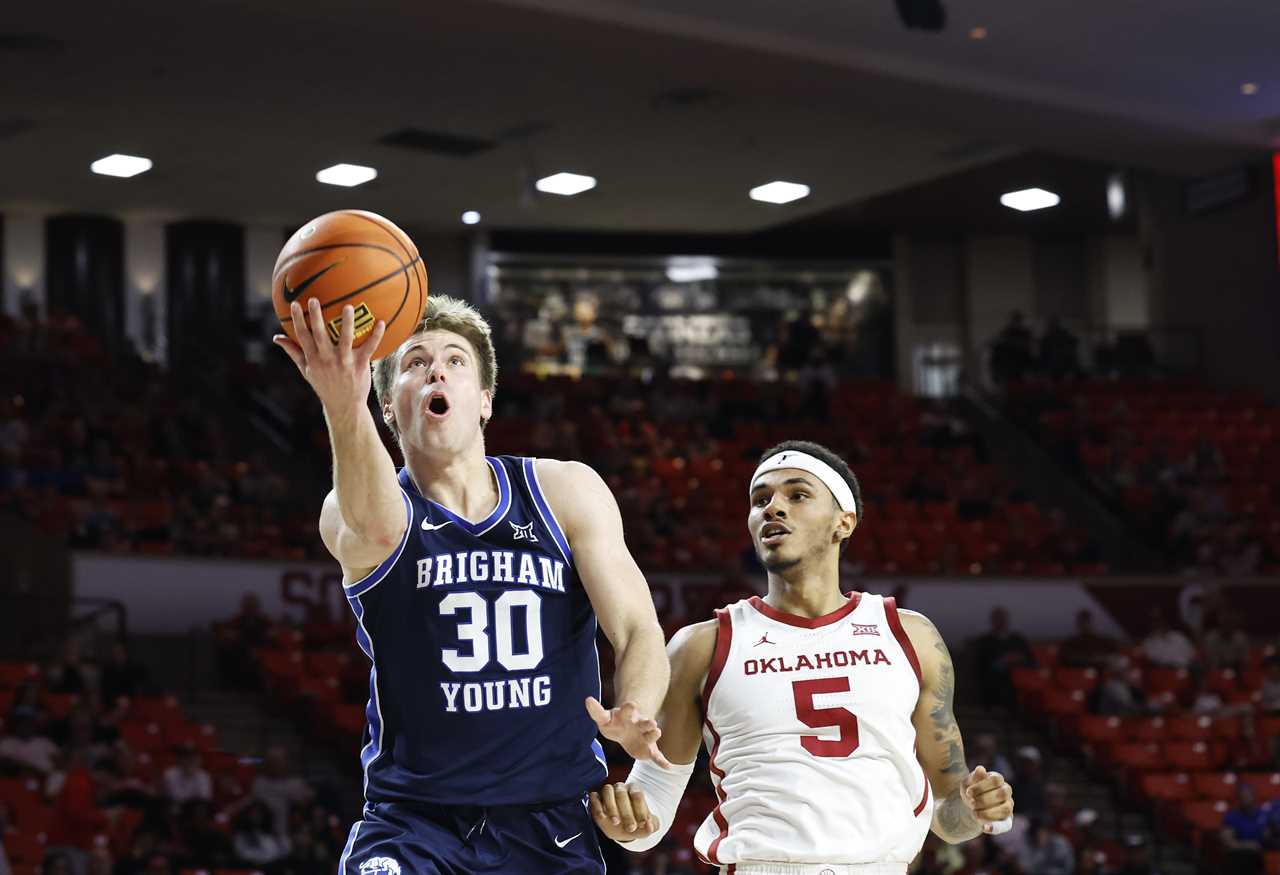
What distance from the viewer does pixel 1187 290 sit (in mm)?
24219

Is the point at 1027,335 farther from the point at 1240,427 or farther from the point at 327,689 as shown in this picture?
the point at 327,689

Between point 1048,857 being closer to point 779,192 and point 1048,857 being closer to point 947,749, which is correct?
point 947,749

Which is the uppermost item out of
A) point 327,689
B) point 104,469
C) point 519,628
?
point 104,469

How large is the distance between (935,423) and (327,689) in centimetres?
1060

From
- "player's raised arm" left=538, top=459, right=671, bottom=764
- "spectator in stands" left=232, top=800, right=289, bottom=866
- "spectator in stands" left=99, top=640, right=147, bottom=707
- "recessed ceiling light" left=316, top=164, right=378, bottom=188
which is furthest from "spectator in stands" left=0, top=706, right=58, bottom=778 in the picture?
"recessed ceiling light" left=316, top=164, right=378, bottom=188

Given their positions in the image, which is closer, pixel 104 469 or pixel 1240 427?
pixel 104 469

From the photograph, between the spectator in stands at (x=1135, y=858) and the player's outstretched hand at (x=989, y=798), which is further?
the spectator in stands at (x=1135, y=858)

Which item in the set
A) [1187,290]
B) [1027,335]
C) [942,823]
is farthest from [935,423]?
[942,823]

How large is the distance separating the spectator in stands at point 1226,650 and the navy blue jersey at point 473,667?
14.2 meters

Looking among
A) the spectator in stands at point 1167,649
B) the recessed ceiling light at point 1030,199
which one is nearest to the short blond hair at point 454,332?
the spectator in stands at point 1167,649

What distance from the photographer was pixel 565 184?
930 inches

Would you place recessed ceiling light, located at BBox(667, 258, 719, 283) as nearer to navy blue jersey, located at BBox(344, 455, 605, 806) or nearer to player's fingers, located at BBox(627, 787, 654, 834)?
navy blue jersey, located at BBox(344, 455, 605, 806)

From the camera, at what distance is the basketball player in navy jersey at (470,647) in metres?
3.89

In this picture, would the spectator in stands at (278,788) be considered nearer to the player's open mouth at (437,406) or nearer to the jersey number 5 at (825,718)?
the jersey number 5 at (825,718)
